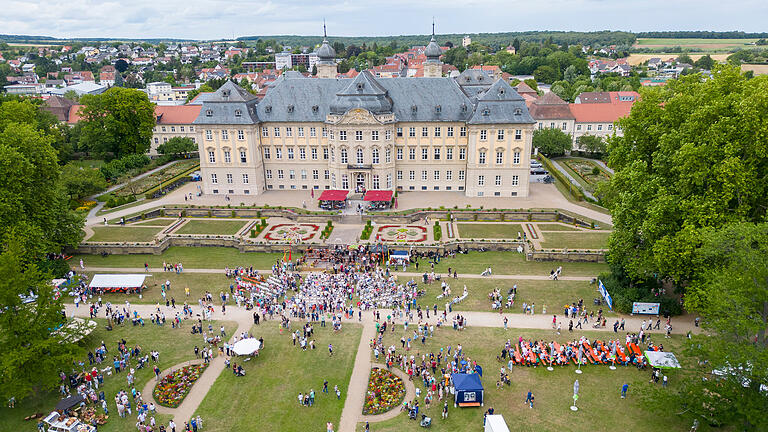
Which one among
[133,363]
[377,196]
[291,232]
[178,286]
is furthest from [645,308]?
[178,286]

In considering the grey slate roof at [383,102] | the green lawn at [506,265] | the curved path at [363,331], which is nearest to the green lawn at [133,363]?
the curved path at [363,331]

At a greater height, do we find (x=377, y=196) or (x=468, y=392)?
(x=377, y=196)

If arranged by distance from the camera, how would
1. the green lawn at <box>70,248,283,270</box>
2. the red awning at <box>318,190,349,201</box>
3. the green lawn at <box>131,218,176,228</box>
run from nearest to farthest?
the green lawn at <box>70,248,283,270</box> → the green lawn at <box>131,218,176,228</box> → the red awning at <box>318,190,349,201</box>

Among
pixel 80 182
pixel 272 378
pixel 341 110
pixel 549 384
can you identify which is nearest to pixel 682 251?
pixel 549 384

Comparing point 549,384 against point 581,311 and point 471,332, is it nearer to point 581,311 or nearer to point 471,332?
point 471,332

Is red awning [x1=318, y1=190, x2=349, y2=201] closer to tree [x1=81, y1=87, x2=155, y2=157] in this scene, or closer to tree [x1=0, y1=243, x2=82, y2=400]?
tree [x1=0, y1=243, x2=82, y2=400]

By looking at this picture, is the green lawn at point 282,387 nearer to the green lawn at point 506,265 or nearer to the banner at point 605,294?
the green lawn at point 506,265

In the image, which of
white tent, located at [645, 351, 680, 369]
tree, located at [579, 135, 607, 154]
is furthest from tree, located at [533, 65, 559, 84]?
white tent, located at [645, 351, 680, 369]

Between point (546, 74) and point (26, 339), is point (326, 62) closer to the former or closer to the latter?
point (26, 339)
